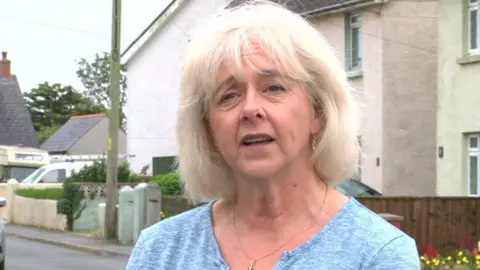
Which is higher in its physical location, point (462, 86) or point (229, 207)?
point (462, 86)

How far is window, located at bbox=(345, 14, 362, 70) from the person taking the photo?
2455 centimetres

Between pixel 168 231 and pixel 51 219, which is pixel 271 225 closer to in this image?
pixel 168 231


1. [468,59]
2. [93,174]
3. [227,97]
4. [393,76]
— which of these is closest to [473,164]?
[468,59]

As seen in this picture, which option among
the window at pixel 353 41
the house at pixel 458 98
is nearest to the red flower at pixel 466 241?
the house at pixel 458 98

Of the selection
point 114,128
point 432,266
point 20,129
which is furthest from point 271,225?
point 20,129

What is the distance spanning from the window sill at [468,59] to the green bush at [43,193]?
1295 cm

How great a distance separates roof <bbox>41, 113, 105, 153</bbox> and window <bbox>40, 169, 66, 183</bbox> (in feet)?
91.1

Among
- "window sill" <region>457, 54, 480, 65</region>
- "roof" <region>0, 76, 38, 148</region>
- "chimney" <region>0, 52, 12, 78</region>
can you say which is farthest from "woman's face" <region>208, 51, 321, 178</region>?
"chimney" <region>0, 52, 12, 78</region>

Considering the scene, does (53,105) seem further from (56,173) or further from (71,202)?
(71,202)

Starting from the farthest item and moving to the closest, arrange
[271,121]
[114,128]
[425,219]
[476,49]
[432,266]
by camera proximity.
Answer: [114,128] < [476,49] < [425,219] < [432,266] < [271,121]

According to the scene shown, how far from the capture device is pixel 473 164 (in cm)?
Answer: 1959

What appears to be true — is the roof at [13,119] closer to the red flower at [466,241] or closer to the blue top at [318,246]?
the red flower at [466,241]

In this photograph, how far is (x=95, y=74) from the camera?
104 meters

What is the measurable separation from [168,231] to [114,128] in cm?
1989
